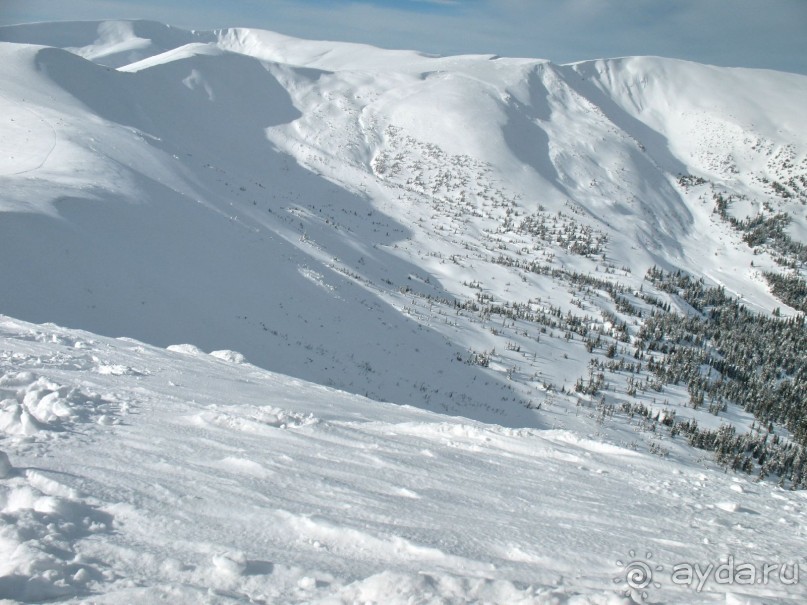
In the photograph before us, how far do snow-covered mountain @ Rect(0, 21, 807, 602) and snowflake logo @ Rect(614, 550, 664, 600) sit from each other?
5.9 inches

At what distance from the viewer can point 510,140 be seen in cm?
8894

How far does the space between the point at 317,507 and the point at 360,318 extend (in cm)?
2299

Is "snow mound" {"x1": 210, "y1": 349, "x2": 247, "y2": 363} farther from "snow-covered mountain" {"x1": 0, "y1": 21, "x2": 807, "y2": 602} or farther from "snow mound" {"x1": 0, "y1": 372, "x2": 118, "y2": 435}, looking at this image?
"snow mound" {"x1": 0, "y1": 372, "x2": 118, "y2": 435}

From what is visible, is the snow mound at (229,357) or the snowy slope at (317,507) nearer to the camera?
the snowy slope at (317,507)

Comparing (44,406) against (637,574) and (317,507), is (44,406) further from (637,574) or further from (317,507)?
(637,574)

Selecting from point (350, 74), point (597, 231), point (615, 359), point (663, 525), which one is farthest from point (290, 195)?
point (350, 74)

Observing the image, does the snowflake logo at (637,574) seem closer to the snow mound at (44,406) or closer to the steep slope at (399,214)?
the snow mound at (44,406)

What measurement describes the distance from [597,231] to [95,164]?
60.4 m

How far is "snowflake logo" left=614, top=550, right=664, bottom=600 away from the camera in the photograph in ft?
14.3

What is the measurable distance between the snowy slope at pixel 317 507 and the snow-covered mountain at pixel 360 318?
0.12 ft

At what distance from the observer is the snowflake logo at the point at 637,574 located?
4.36 meters

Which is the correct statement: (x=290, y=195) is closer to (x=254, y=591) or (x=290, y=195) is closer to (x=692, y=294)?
(x=692, y=294)

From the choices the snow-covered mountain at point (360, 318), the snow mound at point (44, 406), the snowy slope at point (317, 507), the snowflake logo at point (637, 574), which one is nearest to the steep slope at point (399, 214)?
the snow-covered mountain at point (360, 318)

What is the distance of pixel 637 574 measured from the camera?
15.2ft
